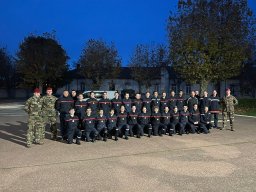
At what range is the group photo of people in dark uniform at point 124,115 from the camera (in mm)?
11633

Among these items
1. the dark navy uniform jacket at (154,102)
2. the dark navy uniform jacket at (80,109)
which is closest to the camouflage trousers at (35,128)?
the dark navy uniform jacket at (80,109)

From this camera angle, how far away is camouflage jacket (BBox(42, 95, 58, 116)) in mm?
11594

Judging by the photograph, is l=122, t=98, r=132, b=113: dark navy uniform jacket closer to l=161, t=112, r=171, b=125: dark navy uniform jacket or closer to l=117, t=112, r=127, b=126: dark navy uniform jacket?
l=117, t=112, r=127, b=126: dark navy uniform jacket

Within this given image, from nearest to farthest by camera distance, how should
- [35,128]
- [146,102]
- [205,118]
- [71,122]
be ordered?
[35,128]
[71,122]
[146,102]
[205,118]

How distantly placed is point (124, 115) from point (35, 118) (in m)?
3.41

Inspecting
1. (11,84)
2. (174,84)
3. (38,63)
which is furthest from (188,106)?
(11,84)

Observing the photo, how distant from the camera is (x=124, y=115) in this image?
12578mm

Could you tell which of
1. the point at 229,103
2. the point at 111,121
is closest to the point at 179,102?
the point at 229,103

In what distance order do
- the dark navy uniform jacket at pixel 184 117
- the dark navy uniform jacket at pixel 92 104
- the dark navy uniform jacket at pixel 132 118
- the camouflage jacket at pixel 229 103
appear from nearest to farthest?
the dark navy uniform jacket at pixel 92 104 < the dark navy uniform jacket at pixel 132 118 < the dark navy uniform jacket at pixel 184 117 < the camouflage jacket at pixel 229 103

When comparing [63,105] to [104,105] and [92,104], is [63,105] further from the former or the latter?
[104,105]

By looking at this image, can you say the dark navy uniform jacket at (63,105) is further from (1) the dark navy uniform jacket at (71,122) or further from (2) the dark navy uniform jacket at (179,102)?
(2) the dark navy uniform jacket at (179,102)

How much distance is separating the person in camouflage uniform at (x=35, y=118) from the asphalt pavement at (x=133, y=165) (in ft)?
1.41

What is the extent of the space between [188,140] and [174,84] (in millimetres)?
45208

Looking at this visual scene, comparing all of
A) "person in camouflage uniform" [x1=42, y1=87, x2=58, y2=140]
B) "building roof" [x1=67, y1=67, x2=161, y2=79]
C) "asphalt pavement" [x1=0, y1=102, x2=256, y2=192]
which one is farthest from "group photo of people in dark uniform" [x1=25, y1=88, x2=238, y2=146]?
"building roof" [x1=67, y1=67, x2=161, y2=79]
